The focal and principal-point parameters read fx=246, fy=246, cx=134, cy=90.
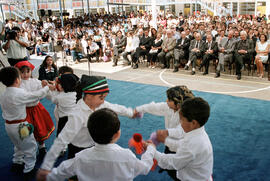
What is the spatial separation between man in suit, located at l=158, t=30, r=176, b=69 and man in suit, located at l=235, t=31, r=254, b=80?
2.18 m

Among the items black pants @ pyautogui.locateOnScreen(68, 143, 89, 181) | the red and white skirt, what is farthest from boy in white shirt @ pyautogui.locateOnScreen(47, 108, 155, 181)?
the red and white skirt

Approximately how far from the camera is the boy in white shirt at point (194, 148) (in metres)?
1.71

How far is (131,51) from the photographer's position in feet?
31.3

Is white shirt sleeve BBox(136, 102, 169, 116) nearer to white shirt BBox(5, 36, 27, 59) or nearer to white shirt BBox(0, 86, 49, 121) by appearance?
white shirt BBox(0, 86, 49, 121)

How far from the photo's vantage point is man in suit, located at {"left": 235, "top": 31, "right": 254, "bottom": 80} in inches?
285

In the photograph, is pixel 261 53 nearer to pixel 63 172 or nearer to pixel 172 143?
pixel 172 143

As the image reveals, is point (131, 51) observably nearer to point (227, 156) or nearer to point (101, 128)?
point (227, 156)

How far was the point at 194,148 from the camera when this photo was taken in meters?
1.70

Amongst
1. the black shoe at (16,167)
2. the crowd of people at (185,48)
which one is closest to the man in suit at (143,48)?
the crowd of people at (185,48)

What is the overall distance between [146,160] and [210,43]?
6952 mm

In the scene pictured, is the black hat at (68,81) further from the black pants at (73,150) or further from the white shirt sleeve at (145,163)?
the white shirt sleeve at (145,163)

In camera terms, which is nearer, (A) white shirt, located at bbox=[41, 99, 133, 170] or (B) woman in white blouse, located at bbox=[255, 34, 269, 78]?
(A) white shirt, located at bbox=[41, 99, 133, 170]

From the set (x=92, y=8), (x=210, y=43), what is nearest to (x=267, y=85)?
(x=210, y=43)

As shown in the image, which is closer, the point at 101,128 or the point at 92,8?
the point at 101,128
